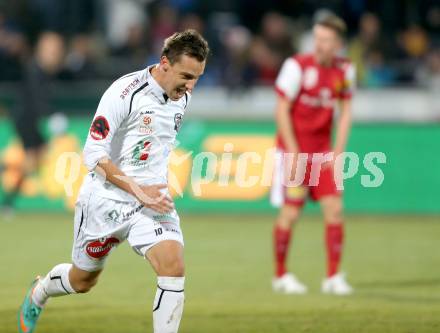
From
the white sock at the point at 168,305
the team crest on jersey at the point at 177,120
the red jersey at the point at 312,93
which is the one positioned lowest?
the white sock at the point at 168,305

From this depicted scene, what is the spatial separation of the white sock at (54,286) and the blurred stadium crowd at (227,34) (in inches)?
412

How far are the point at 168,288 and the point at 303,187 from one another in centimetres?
362

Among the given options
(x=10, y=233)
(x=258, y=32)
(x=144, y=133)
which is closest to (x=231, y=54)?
(x=258, y=32)

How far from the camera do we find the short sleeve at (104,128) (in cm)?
648

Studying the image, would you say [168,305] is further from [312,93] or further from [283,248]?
[312,93]

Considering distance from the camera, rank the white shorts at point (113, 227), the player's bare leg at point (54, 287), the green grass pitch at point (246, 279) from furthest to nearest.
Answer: the green grass pitch at point (246, 279) < the player's bare leg at point (54, 287) < the white shorts at point (113, 227)

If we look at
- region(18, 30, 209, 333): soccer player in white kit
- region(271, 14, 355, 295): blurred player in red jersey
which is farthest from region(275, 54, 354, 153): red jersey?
region(18, 30, 209, 333): soccer player in white kit

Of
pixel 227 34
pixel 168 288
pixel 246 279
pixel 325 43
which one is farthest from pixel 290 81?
A: pixel 227 34

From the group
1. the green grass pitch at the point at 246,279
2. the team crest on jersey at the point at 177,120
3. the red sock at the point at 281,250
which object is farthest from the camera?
the red sock at the point at 281,250

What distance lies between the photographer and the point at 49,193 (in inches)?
633

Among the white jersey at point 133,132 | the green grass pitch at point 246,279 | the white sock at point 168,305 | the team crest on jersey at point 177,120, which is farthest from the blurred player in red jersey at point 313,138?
the white sock at point 168,305

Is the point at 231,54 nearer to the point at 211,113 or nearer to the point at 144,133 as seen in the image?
the point at 211,113

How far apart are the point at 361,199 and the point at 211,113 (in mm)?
3433

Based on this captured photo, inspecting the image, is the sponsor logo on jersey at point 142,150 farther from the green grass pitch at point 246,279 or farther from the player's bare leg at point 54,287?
the green grass pitch at point 246,279
